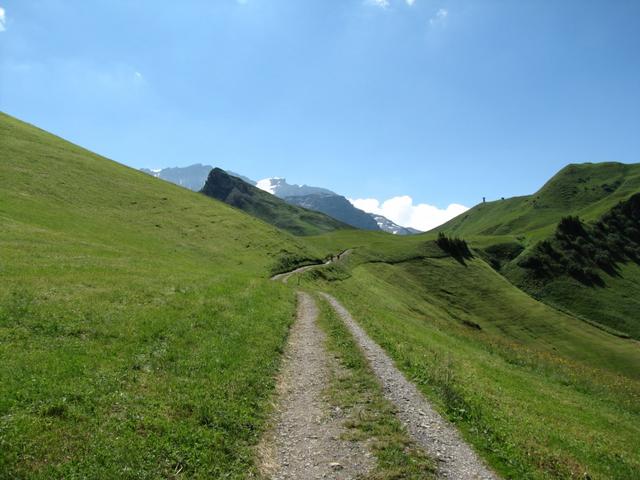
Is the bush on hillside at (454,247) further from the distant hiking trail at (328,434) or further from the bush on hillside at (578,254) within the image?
the distant hiking trail at (328,434)

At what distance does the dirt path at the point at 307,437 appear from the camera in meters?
11.6

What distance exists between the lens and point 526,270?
17025cm

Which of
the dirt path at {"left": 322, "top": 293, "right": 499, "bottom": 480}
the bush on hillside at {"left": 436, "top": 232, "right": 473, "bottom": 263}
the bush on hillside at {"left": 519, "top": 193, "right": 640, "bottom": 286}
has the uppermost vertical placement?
the bush on hillside at {"left": 519, "top": 193, "right": 640, "bottom": 286}

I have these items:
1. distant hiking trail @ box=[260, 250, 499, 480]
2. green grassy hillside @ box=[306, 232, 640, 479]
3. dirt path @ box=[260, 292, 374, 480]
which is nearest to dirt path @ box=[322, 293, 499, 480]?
distant hiking trail @ box=[260, 250, 499, 480]

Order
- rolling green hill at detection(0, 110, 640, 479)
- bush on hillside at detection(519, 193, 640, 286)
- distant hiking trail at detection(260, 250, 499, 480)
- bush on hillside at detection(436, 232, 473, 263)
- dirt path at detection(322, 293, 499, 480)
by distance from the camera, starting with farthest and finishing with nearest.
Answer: bush on hillside at detection(519, 193, 640, 286) < bush on hillside at detection(436, 232, 473, 263) < dirt path at detection(322, 293, 499, 480) < distant hiking trail at detection(260, 250, 499, 480) < rolling green hill at detection(0, 110, 640, 479)

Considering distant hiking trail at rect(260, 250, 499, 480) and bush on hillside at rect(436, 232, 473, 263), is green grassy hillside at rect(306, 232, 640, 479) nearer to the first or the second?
distant hiking trail at rect(260, 250, 499, 480)

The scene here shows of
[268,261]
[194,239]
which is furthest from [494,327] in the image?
[194,239]

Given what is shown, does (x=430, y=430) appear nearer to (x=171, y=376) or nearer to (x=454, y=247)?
(x=171, y=376)

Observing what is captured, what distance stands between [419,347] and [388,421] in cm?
1506

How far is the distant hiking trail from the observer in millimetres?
11844

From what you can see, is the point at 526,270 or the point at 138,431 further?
the point at 526,270

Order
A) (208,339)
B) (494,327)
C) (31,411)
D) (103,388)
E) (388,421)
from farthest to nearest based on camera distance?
(494,327) → (208,339) → (388,421) → (103,388) → (31,411)

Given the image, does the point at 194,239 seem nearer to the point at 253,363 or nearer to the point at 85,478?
the point at 253,363

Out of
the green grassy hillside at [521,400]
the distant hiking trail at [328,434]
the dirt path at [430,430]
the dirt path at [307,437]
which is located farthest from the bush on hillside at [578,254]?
the dirt path at [307,437]
